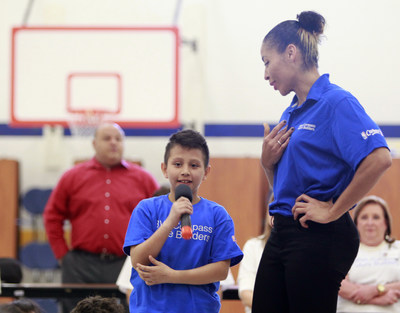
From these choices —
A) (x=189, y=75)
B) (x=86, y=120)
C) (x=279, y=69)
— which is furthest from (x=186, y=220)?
(x=189, y=75)

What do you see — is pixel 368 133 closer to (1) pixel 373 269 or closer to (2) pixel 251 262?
(2) pixel 251 262

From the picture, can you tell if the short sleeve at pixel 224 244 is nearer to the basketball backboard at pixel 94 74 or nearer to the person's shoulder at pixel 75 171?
the person's shoulder at pixel 75 171

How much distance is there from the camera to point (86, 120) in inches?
302

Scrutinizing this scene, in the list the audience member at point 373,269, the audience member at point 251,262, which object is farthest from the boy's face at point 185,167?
the audience member at point 373,269

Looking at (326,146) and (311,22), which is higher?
(311,22)

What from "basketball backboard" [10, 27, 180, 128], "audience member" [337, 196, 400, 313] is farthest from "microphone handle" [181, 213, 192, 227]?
"basketball backboard" [10, 27, 180, 128]

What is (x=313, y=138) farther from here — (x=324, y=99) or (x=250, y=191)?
(x=250, y=191)

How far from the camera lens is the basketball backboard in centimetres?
774

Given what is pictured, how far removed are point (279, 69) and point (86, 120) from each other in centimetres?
553

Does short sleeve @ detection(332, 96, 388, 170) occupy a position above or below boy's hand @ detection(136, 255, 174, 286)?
above

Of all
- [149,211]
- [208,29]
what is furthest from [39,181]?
[149,211]

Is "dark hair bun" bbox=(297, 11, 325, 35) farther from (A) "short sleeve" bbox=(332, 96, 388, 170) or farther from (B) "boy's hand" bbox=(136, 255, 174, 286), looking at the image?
(B) "boy's hand" bbox=(136, 255, 174, 286)

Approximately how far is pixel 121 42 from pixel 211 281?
5851 millimetres

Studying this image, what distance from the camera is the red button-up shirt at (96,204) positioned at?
5258 millimetres
